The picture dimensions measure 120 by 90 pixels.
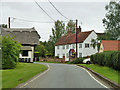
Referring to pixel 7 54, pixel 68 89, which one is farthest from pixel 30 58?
pixel 68 89

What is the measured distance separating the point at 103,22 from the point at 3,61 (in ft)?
→ 129

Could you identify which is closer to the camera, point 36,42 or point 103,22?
point 36,42

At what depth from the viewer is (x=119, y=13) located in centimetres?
5538

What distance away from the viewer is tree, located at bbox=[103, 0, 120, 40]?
5512 centimetres

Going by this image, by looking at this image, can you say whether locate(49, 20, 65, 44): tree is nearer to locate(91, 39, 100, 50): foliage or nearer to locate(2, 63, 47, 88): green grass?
locate(91, 39, 100, 50): foliage

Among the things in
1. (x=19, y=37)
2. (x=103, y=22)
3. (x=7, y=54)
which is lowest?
(x=7, y=54)

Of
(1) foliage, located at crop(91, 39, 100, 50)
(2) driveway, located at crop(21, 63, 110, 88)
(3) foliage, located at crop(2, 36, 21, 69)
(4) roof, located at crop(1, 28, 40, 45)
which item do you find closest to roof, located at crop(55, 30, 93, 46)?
(1) foliage, located at crop(91, 39, 100, 50)

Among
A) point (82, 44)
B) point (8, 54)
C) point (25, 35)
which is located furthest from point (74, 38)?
point (8, 54)

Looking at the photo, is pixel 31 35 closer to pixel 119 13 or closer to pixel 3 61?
pixel 119 13

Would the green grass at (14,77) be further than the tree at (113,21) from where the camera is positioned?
No

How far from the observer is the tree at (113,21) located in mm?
55125

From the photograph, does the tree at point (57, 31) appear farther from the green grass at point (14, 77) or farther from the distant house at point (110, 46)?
the green grass at point (14, 77)

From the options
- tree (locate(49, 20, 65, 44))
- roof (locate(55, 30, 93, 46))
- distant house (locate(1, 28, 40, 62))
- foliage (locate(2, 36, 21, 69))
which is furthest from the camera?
tree (locate(49, 20, 65, 44))

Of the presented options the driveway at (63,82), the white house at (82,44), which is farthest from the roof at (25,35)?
the driveway at (63,82)
